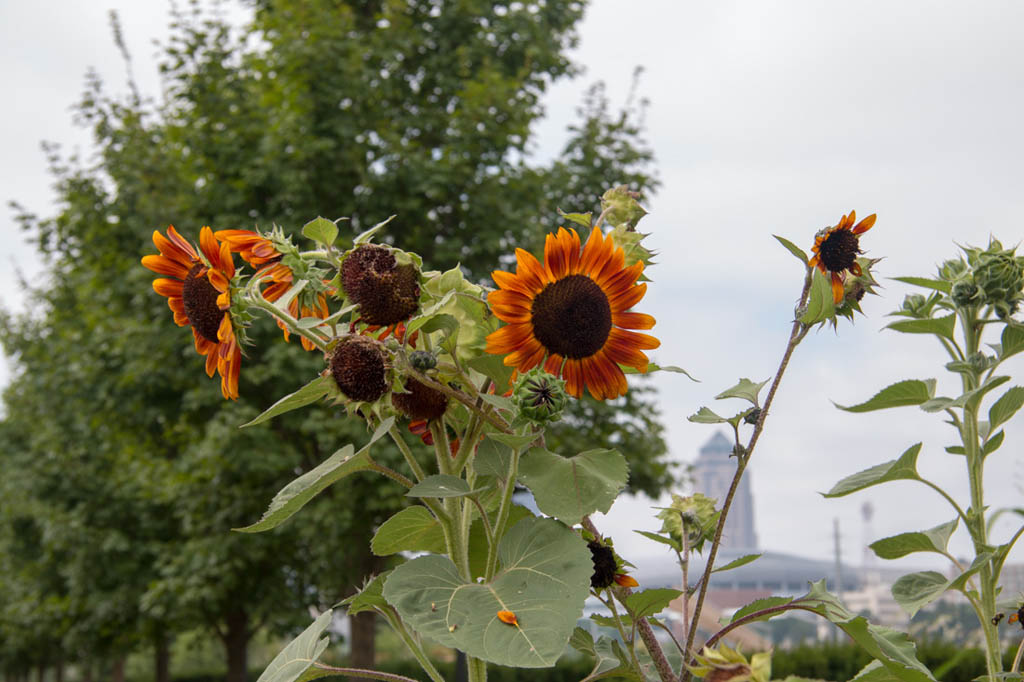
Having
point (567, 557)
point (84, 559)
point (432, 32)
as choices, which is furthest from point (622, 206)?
point (84, 559)

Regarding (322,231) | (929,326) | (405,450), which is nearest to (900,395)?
(929,326)

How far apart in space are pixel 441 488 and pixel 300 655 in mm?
406

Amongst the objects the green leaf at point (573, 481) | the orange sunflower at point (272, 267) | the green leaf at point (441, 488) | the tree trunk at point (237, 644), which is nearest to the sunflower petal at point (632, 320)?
the green leaf at point (573, 481)

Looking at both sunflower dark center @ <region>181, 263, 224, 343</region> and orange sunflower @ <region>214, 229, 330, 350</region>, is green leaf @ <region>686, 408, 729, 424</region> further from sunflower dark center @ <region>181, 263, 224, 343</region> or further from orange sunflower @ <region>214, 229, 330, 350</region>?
sunflower dark center @ <region>181, 263, 224, 343</region>

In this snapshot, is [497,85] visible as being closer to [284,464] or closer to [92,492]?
[284,464]

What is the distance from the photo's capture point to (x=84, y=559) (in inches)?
452

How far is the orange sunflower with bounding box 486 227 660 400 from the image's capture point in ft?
3.38

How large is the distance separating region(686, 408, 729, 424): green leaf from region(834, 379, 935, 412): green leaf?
0.30 m

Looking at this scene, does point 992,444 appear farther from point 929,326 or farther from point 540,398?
point 540,398

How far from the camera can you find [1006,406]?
135 cm

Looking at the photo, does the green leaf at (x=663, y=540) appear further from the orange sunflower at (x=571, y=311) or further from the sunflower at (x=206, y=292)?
the sunflower at (x=206, y=292)

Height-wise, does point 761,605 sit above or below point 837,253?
below

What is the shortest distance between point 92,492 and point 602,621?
12630 mm

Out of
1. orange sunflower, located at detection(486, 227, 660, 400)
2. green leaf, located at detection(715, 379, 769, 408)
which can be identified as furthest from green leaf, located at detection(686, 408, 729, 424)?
orange sunflower, located at detection(486, 227, 660, 400)
